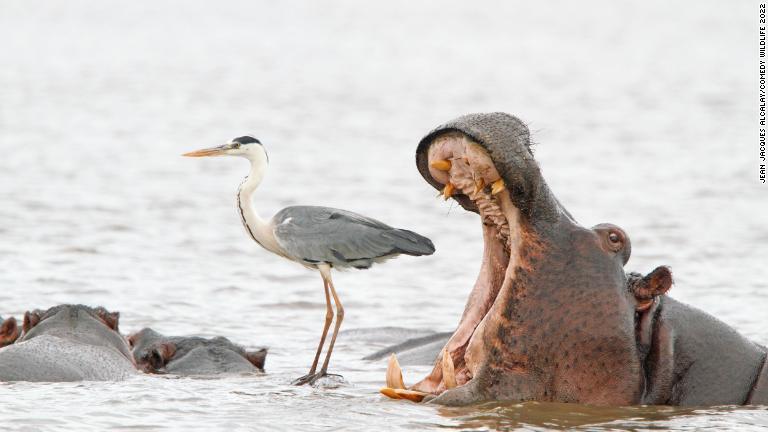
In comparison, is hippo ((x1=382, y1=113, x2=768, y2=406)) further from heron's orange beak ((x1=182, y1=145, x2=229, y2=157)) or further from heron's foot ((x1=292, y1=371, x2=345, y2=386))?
heron's orange beak ((x1=182, y1=145, x2=229, y2=157))

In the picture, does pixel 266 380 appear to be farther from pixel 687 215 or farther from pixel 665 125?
pixel 665 125

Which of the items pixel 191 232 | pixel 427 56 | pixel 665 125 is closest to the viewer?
pixel 191 232

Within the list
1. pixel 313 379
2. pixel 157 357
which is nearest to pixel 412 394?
pixel 313 379

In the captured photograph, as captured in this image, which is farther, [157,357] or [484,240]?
[157,357]

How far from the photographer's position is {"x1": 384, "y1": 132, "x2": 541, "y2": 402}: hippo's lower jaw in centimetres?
505

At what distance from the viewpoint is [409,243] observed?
7891 mm

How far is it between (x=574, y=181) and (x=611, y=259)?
39.2 ft

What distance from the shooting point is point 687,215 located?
14242 mm

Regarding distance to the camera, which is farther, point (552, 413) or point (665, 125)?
point (665, 125)

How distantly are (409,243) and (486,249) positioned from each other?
257 centimetres

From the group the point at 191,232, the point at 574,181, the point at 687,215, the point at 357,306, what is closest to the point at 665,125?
the point at 574,181

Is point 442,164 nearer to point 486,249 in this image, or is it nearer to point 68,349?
point 486,249

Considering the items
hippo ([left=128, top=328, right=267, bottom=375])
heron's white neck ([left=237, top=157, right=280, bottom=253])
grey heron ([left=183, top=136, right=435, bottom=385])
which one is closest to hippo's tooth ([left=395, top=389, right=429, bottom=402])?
hippo ([left=128, top=328, right=267, bottom=375])

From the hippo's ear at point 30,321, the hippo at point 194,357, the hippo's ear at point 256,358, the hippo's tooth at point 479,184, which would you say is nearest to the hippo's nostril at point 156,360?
the hippo at point 194,357
